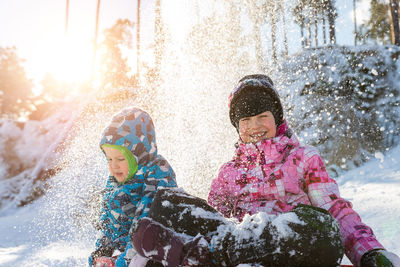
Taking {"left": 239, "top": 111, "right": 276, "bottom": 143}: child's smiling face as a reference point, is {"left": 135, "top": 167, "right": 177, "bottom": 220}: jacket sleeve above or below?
below

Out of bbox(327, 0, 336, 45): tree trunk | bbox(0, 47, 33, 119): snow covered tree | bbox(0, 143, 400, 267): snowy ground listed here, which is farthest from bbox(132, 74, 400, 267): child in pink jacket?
bbox(0, 47, 33, 119): snow covered tree

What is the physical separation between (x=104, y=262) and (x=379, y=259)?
1488mm

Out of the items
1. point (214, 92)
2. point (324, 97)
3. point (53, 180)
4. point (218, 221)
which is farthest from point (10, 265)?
point (324, 97)

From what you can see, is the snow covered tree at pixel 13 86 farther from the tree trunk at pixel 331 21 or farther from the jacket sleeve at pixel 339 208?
the jacket sleeve at pixel 339 208

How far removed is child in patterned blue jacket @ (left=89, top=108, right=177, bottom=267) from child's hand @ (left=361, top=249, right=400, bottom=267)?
3.85ft

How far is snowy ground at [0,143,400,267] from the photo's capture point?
3.54 meters

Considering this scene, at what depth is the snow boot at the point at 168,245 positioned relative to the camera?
1.09 meters

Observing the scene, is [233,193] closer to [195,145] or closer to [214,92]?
[195,145]

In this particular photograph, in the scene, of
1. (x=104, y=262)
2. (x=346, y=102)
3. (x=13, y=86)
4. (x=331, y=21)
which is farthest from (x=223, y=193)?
(x=13, y=86)

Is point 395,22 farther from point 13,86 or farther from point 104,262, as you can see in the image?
point 13,86

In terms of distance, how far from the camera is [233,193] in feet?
6.23

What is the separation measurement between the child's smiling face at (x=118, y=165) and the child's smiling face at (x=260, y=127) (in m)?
0.85

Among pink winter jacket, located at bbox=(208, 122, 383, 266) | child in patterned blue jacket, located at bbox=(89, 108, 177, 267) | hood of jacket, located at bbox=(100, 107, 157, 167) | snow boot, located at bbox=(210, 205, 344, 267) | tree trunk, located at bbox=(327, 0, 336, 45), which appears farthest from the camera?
tree trunk, located at bbox=(327, 0, 336, 45)

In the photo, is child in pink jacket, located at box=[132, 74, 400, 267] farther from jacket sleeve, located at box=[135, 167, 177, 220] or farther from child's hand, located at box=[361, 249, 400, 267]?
jacket sleeve, located at box=[135, 167, 177, 220]
